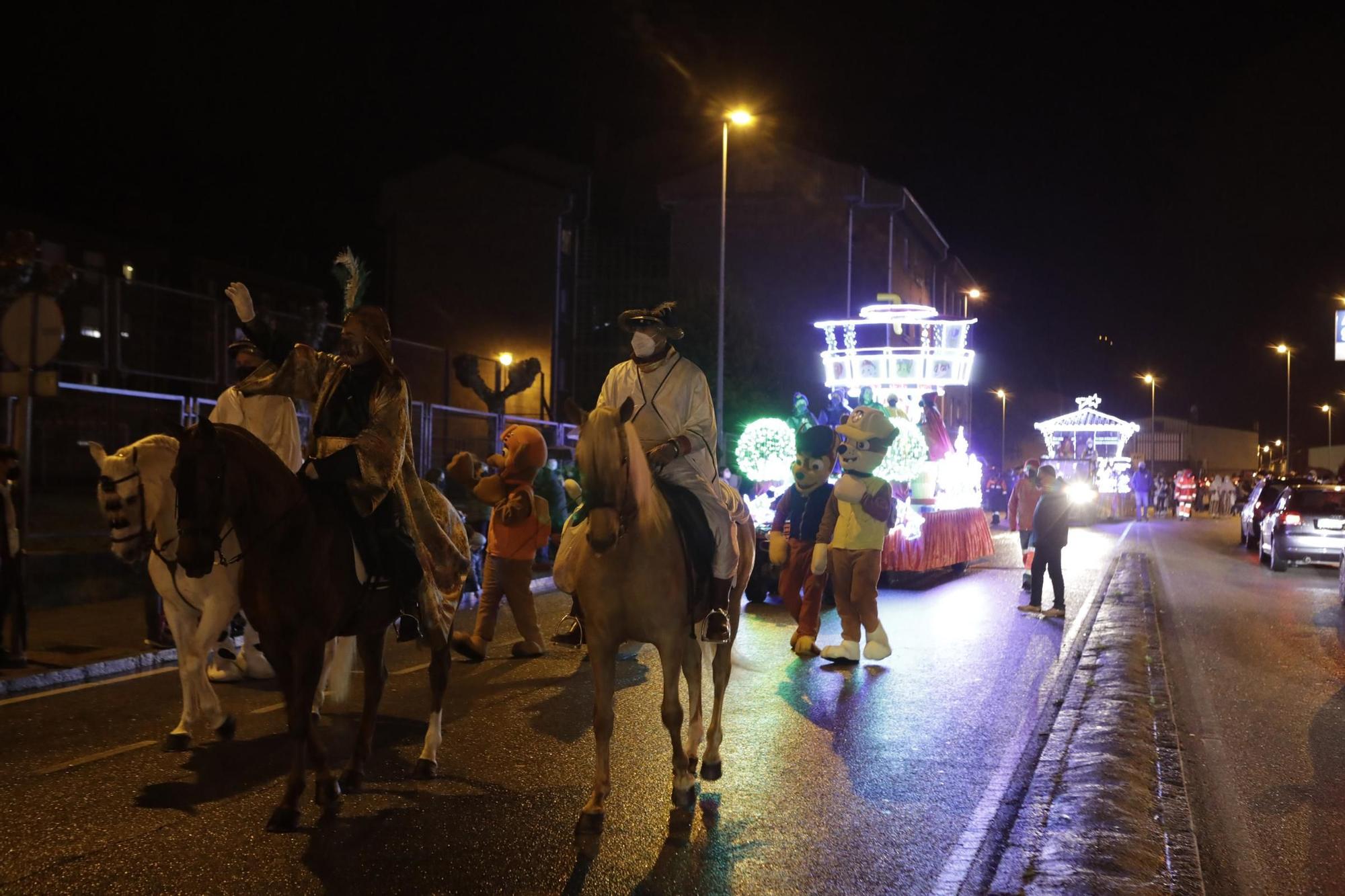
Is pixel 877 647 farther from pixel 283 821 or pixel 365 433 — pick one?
pixel 283 821

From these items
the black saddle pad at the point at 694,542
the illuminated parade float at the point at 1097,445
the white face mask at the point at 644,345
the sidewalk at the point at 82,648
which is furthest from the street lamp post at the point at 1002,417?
the white face mask at the point at 644,345

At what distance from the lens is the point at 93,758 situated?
7.12 meters

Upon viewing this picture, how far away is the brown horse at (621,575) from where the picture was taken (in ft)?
18.1

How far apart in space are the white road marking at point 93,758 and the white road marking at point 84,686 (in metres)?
2.18

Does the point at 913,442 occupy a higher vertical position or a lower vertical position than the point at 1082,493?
higher

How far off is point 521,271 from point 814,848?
3888cm

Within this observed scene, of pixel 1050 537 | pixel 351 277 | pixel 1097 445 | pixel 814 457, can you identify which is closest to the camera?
pixel 351 277

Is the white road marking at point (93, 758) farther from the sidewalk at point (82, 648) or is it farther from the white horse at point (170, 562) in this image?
the sidewalk at point (82, 648)

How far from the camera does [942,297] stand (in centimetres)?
6303

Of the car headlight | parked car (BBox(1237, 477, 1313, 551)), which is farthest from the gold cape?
the car headlight

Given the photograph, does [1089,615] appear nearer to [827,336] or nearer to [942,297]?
[827,336]

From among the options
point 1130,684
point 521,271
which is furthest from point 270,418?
point 521,271

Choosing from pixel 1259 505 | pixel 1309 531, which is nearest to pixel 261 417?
pixel 1309 531

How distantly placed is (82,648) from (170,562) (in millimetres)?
4414
